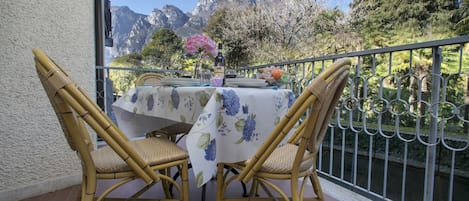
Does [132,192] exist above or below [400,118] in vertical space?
below

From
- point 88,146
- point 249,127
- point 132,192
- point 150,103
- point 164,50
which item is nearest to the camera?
point 88,146

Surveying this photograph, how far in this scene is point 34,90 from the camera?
1.84m

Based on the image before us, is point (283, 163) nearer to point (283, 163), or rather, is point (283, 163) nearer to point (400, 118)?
point (283, 163)

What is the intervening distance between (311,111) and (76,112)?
0.86m

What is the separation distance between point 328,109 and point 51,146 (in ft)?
6.51

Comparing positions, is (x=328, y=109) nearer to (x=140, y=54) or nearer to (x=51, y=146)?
(x=51, y=146)

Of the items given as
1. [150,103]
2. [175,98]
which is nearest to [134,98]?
[150,103]

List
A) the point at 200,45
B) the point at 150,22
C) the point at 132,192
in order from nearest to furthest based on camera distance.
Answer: the point at 200,45 → the point at 132,192 → the point at 150,22

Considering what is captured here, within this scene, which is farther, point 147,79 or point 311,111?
point 147,79

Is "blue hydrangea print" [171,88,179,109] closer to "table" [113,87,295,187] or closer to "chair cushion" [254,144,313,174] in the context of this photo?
"table" [113,87,295,187]

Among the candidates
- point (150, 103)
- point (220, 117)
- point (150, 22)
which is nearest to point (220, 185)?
point (220, 117)

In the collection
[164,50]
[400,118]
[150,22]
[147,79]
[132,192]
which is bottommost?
[132,192]

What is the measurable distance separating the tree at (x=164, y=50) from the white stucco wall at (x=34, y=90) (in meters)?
6.84

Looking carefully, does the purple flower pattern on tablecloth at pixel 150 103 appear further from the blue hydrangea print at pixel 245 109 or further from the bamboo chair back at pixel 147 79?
the bamboo chair back at pixel 147 79
